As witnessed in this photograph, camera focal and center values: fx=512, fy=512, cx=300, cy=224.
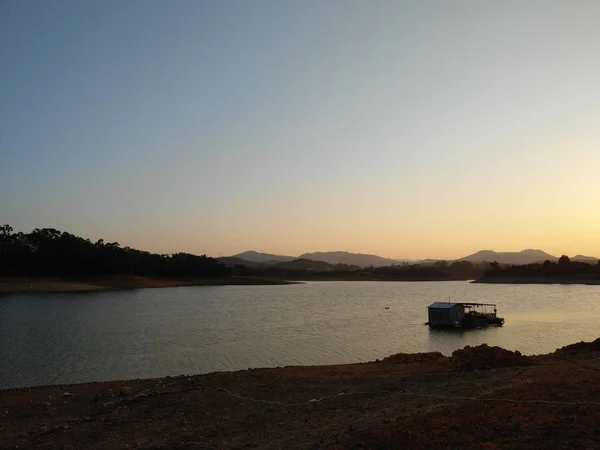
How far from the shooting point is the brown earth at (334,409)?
8.39 metres

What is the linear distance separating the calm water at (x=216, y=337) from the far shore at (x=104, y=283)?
26.3 meters

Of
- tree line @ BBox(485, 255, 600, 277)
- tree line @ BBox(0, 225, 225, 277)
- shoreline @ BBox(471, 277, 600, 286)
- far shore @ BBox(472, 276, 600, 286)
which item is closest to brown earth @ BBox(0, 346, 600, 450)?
tree line @ BBox(0, 225, 225, 277)

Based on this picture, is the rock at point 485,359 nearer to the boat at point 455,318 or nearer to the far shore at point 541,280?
the boat at point 455,318

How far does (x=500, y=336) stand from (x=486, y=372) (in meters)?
22.8

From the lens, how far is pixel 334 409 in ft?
37.4

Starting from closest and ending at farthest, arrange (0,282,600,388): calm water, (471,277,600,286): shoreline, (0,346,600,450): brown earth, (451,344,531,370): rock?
(0,346,600,450): brown earth
(451,344,531,370): rock
(0,282,600,388): calm water
(471,277,600,286): shoreline

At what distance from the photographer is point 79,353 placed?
25.8 meters

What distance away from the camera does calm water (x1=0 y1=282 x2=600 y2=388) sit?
2269cm

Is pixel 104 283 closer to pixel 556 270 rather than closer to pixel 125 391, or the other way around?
pixel 125 391

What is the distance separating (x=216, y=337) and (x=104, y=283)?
69.2m

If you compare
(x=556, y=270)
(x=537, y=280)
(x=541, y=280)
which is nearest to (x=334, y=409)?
(x=541, y=280)

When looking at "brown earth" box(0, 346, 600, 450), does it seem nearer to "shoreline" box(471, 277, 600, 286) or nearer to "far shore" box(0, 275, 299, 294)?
"far shore" box(0, 275, 299, 294)

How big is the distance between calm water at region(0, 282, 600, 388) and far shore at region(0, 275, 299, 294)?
26283 mm

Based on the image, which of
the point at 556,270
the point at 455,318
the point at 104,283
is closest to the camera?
the point at 455,318
